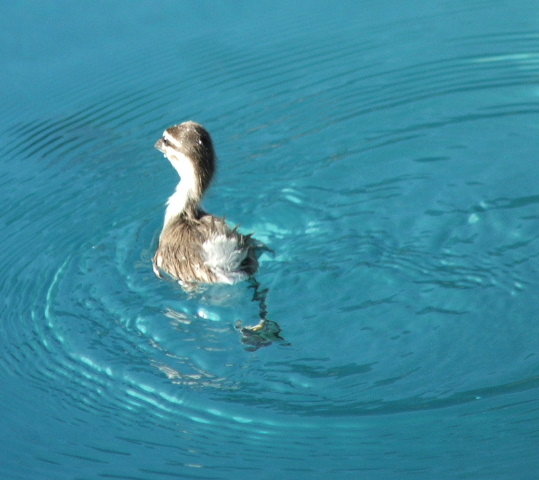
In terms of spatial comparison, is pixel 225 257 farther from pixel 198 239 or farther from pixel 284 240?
pixel 284 240

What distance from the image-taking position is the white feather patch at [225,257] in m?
4.39

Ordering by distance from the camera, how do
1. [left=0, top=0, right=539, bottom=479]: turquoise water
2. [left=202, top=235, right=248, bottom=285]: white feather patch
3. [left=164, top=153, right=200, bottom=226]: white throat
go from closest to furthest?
[left=0, top=0, right=539, bottom=479]: turquoise water < [left=202, top=235, right=248, bottom=285]: white feather patch < [left=164, top=153, right=200, bottom=226]: white throat

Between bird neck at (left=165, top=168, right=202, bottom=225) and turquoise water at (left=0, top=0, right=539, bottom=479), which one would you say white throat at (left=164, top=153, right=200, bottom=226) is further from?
turquoise water at (left=0, top=0, right=539, bottom=479)

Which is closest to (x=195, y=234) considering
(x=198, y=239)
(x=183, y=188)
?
(x=198, y=239)

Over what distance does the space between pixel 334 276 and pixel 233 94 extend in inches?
89.6

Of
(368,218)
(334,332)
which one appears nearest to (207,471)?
(334,332)

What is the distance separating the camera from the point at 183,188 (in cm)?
498

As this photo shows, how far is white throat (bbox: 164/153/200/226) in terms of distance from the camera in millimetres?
4887

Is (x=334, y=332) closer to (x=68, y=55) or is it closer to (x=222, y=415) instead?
(x=222, y=415)

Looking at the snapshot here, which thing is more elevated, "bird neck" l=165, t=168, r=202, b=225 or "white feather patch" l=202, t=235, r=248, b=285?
"bird neck" l=165, t=168, r=202, b=225

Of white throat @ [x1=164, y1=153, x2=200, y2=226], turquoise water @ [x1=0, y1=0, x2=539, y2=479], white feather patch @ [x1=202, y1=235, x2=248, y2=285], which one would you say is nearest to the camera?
turquoise water @ [x1=0, y1=0, x2=539, y2=479]

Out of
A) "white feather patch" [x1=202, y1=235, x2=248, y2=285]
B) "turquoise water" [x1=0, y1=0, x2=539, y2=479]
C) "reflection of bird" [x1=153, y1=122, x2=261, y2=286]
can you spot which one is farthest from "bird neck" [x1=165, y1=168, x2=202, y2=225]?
"white feather patch" [x1=202, y1=235, x2=248, y2=285]

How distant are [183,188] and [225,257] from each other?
73 centimetres

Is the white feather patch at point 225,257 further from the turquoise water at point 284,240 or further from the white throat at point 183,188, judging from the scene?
the white throat at point 183,188
